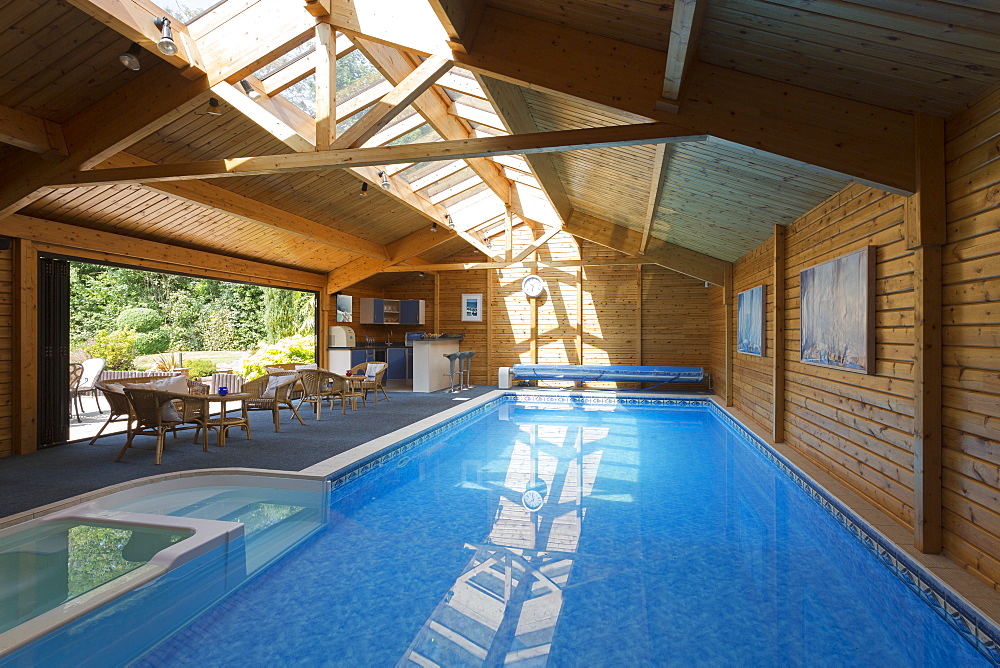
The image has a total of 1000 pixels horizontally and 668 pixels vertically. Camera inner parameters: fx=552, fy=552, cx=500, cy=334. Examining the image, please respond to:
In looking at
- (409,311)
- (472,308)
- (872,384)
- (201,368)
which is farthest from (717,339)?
(201,368)

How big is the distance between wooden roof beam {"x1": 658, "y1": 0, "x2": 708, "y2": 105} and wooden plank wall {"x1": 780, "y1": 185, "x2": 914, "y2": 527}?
170cm

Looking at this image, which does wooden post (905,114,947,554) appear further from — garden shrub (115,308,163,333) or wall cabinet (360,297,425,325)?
garden shrub (115,308,163,333)

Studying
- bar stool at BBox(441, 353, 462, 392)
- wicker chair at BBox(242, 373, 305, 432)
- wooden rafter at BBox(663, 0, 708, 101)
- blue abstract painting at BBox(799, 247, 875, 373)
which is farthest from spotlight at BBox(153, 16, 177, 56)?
bar stool at BBox(441, 353, 462, 392)

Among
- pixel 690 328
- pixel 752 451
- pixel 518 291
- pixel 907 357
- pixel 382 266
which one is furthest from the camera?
pixel 518 291

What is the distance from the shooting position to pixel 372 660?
2.40 m

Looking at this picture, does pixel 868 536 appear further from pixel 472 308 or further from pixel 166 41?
pixel 472 308

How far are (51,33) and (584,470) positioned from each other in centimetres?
572

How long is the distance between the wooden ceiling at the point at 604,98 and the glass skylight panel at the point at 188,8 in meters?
0.08

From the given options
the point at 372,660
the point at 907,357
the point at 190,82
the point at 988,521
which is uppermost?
the point at 190,82

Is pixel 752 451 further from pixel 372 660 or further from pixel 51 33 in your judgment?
pixel 51 33

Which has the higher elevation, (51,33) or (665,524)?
(51,33)

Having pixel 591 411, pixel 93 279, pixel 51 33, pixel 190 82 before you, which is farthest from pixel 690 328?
pixel 93 279

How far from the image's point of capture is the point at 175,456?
551cm

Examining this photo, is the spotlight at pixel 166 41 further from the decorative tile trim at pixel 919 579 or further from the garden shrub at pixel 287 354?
the garden shrub at pixel 287 354
